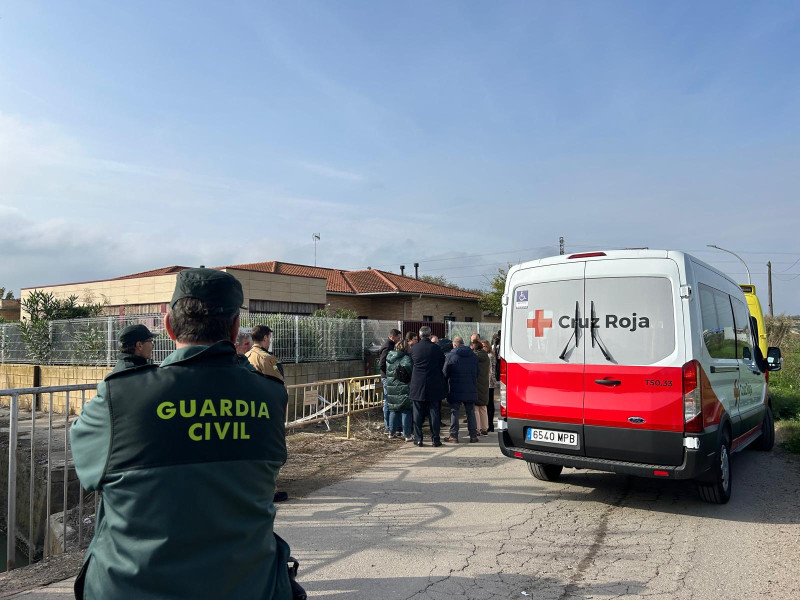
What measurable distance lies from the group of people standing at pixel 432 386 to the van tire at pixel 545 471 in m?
2.56

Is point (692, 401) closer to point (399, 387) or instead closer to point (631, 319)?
point (631, 319)

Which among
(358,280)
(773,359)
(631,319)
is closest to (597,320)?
(631,319)

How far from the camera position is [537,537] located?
5180mm

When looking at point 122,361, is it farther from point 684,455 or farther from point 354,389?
point 354,389

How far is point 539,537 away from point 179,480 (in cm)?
429

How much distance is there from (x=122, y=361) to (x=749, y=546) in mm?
5306

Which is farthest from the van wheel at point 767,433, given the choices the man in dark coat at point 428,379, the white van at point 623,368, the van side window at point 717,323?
the man in dark coat at point 428,379

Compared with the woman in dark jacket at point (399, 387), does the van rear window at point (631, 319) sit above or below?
above

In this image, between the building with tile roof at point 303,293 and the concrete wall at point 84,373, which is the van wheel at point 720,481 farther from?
the building with tile roof at point 303,293

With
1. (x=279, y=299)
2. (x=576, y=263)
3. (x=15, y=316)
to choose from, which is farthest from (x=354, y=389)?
(x=15, y=316)

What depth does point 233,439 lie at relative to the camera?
5.66ft

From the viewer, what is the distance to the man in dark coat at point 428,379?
944 cm

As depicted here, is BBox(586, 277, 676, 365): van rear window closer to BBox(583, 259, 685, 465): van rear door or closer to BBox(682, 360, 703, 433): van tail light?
BBox(583, 259, 685, 465): van rear door

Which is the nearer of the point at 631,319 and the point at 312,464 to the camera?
the point at 631,319
